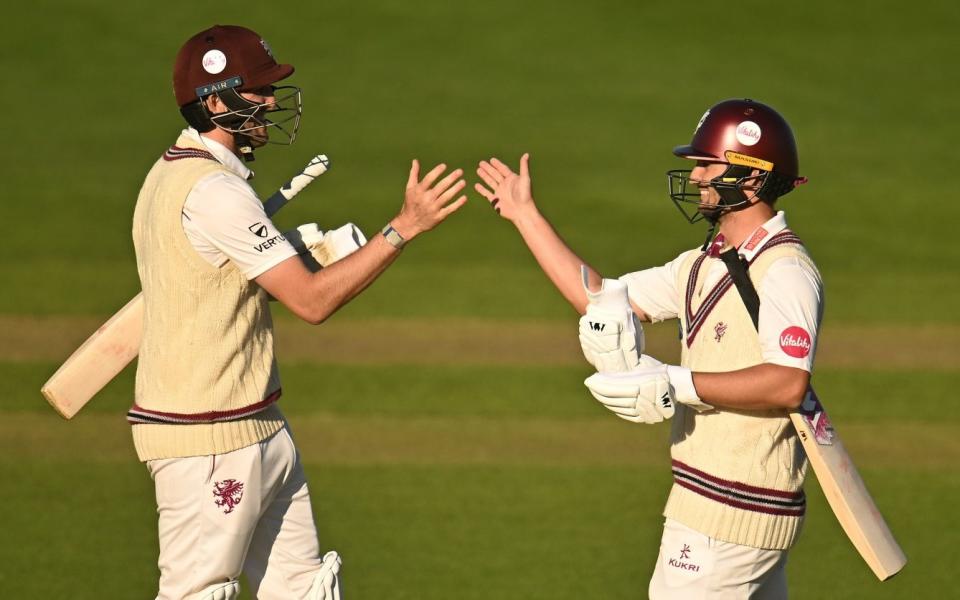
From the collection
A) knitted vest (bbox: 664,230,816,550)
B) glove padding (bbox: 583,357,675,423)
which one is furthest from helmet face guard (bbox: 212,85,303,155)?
knitted vest (bbox: 664,230,816,550)

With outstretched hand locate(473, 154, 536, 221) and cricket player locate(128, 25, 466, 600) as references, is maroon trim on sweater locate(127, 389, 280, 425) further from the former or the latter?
outstretched hand locate(473, 154, 536, 221)

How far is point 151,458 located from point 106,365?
0.70 metres

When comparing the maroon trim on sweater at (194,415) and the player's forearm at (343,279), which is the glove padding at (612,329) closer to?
the player's forearm at (343,279)

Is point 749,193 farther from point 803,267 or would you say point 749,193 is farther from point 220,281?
point 220,281

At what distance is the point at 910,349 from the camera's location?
449 inches

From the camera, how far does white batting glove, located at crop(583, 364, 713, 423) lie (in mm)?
4711

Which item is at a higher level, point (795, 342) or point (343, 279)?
point (343, 279)

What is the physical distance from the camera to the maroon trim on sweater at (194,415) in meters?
5.19

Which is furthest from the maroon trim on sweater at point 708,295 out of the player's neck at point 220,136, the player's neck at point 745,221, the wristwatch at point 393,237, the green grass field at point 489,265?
the green grass field at point 489,265

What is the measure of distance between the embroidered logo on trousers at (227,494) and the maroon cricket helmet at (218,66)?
1.42 m

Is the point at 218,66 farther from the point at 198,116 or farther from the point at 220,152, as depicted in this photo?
the point at 220,152

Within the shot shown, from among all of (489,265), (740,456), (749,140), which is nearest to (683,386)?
(740,456)

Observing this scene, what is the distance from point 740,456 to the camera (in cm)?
493

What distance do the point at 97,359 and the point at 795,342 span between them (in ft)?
9.15
